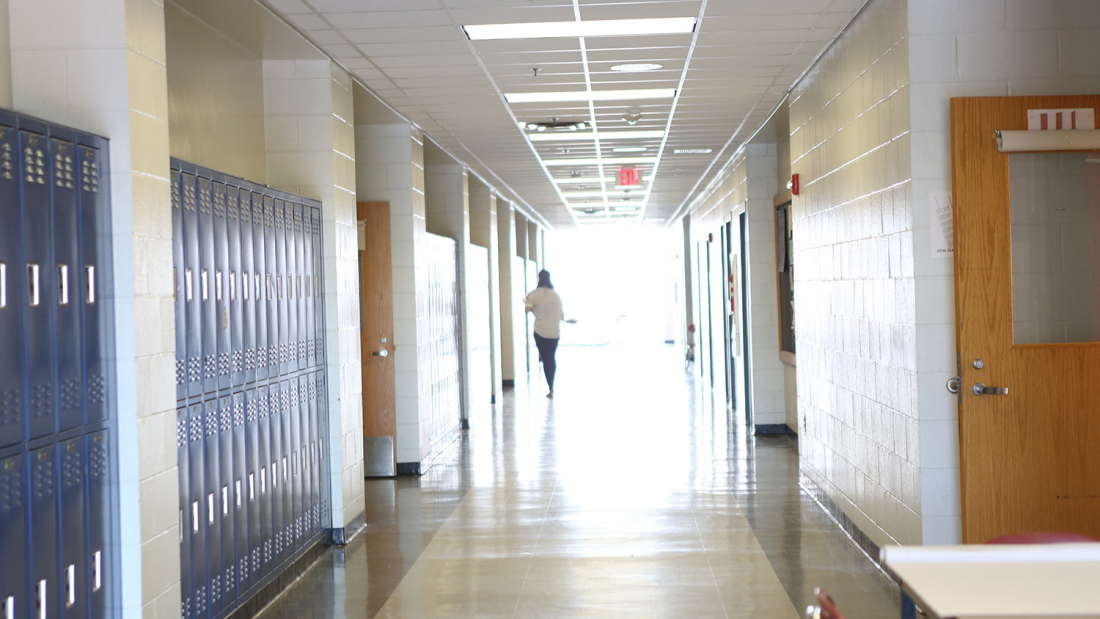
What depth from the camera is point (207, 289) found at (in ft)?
13.9

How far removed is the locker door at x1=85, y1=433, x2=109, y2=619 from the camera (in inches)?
130

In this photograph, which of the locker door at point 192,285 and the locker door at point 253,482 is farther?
the locker door at point 253,482

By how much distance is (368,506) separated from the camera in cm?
714

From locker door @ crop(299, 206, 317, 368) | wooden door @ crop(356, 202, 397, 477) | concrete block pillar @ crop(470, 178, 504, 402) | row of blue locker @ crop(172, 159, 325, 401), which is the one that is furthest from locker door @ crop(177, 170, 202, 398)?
concrete block pillar @ crop(470, 178, 504, 402)

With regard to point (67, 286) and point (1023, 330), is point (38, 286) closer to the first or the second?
point (67, 286)

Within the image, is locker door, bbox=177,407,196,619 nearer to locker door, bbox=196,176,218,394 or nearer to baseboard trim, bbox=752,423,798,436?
locker door, bbox=196,176,218,394

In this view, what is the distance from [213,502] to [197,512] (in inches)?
6.6

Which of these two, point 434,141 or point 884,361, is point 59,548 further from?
point 434,141

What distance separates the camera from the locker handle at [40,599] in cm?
297

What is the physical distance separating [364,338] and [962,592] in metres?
6.54

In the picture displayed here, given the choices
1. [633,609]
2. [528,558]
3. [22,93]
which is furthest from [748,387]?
[22,93]

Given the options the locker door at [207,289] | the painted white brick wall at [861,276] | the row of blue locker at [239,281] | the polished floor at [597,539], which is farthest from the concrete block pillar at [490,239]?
the locker door at [207,289]

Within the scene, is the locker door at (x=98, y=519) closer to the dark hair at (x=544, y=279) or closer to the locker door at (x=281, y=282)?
the locker door at (x=281, y=282)

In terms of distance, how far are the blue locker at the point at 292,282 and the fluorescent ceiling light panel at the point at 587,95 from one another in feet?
7.53
